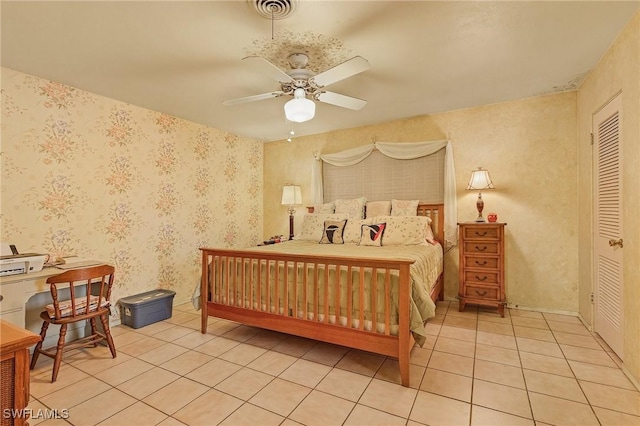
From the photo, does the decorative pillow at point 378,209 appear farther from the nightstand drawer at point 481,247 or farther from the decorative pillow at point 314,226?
the nightstand drawer at point 481,247

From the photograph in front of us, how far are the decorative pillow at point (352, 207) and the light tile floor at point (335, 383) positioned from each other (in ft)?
5.74

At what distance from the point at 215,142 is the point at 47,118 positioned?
6.34 feet

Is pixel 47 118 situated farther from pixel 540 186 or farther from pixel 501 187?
pixel 540 186

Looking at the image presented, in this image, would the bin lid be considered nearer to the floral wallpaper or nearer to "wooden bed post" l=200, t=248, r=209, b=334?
the floral wallpaper

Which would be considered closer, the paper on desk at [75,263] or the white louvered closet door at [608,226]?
the white louvered closet door at [608,226]

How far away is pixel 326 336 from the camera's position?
2318mm

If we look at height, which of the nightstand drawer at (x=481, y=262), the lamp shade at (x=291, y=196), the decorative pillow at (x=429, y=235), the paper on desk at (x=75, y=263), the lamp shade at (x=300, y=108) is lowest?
the nightstand drawer at (x=481, y=262)

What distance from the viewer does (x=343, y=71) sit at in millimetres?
2084

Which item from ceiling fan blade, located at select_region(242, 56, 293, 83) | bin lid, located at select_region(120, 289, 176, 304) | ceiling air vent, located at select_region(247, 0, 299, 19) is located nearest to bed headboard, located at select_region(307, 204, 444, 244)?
ceiling fan blade, located at select_region(242, 56, 293, 83)

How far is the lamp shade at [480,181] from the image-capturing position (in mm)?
3443

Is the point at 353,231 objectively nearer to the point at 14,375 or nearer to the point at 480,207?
the point at 480,207

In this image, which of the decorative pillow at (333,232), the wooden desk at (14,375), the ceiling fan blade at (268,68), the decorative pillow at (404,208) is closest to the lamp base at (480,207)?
the decorative pillow at (404,208)

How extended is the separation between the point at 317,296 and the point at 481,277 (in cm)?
206

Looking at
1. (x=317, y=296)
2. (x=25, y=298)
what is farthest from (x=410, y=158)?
(x=25, y=298)
